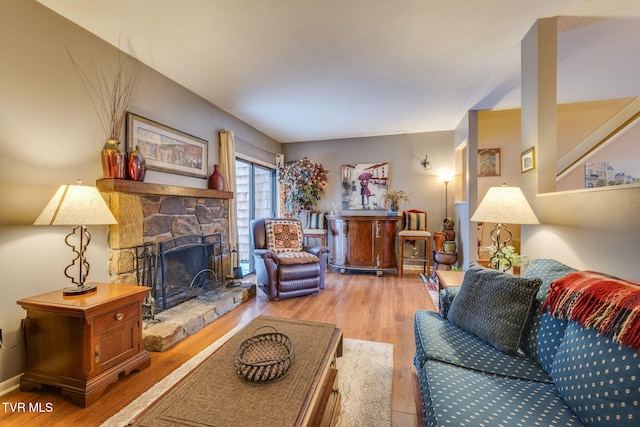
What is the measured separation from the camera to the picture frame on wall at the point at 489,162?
14.9 feet

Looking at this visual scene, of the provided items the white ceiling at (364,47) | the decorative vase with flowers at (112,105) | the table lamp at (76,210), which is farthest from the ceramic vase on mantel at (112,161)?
the white ceiling at (364,47)

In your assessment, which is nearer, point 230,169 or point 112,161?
point 112,161

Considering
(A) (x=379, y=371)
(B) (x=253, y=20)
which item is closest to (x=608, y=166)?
(A) (x=379, y=371)

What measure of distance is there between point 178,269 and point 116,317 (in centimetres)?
116

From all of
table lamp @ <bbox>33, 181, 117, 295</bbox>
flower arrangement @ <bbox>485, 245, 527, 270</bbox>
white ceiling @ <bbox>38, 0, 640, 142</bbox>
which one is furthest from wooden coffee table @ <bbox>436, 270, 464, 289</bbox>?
table lamp @ <bbox>33, 181, 117, 295</bbox>

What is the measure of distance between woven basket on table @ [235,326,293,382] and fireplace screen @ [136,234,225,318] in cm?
153

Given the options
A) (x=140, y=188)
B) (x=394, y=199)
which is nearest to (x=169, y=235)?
(x=140, y=188)

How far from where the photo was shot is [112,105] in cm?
233

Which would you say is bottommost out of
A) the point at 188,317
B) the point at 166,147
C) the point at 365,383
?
the point at 365,383

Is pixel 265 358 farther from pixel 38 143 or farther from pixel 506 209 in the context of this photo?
pixel 38 143

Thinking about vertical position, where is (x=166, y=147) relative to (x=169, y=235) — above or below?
above

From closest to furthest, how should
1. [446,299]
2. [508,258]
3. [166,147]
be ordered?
[446,299] → [508,258] → [166,147]

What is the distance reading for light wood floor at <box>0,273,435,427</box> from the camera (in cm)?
151

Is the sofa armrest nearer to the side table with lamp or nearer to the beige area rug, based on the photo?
the beige area rug
